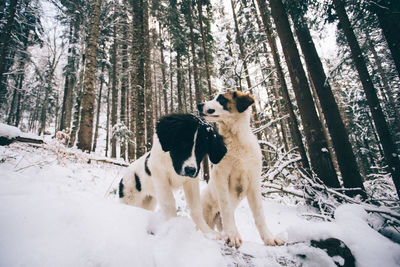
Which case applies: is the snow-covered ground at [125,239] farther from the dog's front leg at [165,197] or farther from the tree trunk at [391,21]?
the tree trunk at [391,21]

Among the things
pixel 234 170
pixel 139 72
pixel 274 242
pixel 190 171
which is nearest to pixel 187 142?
pixel 190 171

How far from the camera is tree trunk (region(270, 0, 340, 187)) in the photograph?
460 cm

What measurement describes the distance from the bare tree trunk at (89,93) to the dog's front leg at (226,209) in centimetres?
746

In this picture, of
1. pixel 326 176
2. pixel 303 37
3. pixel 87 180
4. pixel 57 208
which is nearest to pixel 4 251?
pixel 57 208

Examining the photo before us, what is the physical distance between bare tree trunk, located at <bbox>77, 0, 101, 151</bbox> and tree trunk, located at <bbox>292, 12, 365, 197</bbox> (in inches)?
342

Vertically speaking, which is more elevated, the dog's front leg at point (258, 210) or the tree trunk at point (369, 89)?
the tree trunk at point (369, 89)

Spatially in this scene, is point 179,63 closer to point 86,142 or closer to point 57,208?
point 86,142

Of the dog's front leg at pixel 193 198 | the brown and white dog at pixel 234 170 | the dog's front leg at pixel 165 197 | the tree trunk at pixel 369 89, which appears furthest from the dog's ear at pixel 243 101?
the tree trunk at pixel 369 89

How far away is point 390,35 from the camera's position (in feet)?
18.5

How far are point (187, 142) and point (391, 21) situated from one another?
7.89 meters

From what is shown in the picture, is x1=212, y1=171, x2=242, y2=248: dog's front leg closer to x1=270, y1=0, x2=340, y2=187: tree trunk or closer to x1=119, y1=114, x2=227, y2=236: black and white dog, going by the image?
x1=119, y1=114, x2=227, y2=236: black and white dog

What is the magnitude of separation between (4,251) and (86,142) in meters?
8.19

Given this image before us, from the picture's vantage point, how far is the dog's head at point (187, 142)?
207 cm

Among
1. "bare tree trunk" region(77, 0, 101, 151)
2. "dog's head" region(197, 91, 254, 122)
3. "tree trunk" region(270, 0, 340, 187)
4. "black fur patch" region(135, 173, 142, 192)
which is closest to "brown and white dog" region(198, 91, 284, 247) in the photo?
"dog's head" region(197, 91, 254, 122)
